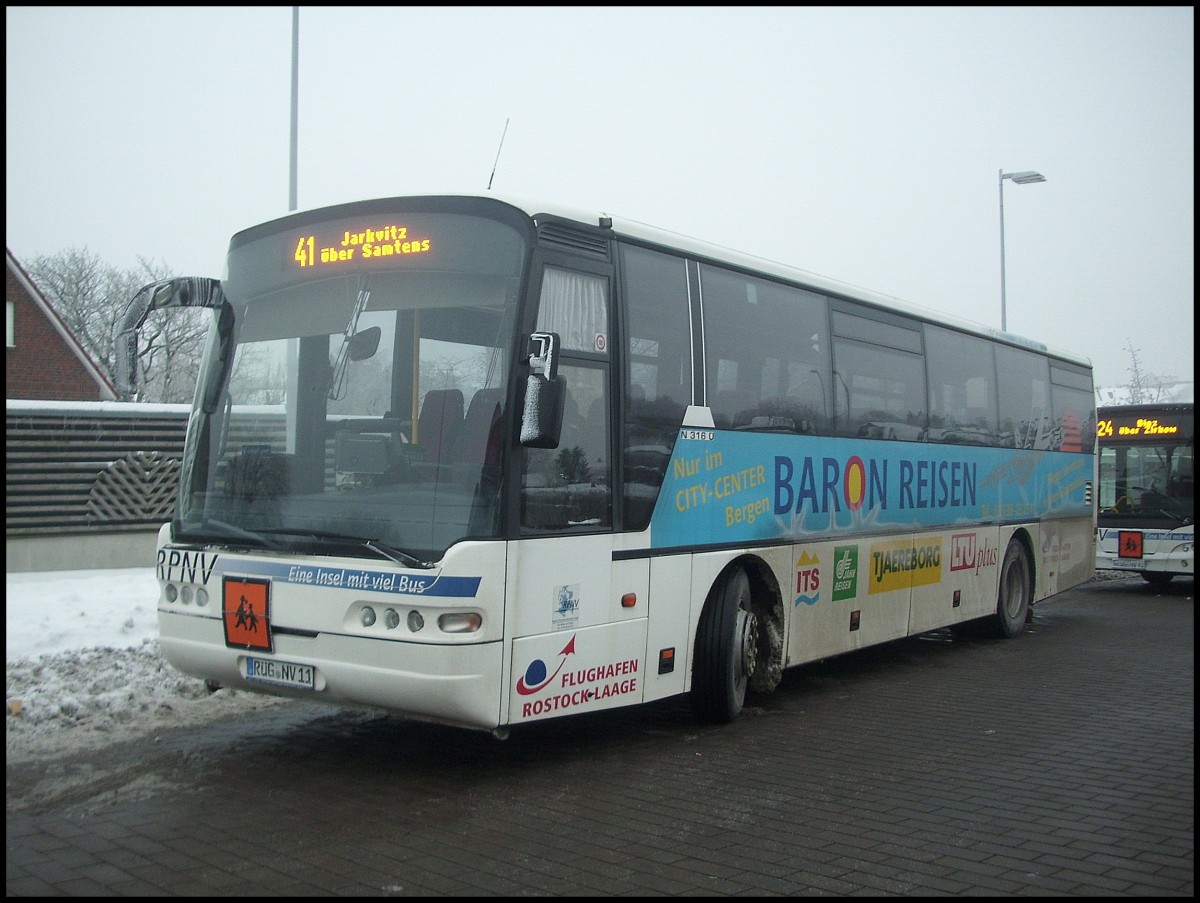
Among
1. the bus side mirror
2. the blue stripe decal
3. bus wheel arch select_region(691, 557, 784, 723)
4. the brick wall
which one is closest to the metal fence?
the blue stripe decal

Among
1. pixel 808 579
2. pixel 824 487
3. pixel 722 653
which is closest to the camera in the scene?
pixel 722 653

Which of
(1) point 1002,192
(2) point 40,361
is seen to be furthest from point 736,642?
(2) point 40,361

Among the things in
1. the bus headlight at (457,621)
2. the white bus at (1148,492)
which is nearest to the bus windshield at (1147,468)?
the white bus at (1148,492)

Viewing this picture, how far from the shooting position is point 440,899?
16.0ft

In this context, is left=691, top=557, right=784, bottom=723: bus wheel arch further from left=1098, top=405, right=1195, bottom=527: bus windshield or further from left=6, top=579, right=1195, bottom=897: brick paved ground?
left=1098, top=405, right=1195, bottom=527: bus windshield

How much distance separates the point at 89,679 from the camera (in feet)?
28.1

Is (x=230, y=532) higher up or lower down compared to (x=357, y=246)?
lower down

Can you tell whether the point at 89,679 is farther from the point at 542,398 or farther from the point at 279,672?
the point at 542,398

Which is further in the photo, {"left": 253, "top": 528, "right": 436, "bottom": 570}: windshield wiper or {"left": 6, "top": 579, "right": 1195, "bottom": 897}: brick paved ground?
{"left": 253, "top": 528, "right": 436, "bottom": 570}: windshield wiper

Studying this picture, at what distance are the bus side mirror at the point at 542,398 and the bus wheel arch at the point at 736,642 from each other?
266 cm

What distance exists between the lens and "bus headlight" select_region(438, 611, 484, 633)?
251 inches

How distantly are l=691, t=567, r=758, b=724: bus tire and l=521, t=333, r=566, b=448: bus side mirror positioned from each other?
2.68m

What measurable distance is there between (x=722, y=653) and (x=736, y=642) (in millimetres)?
284

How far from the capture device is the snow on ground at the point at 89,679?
773 cm
